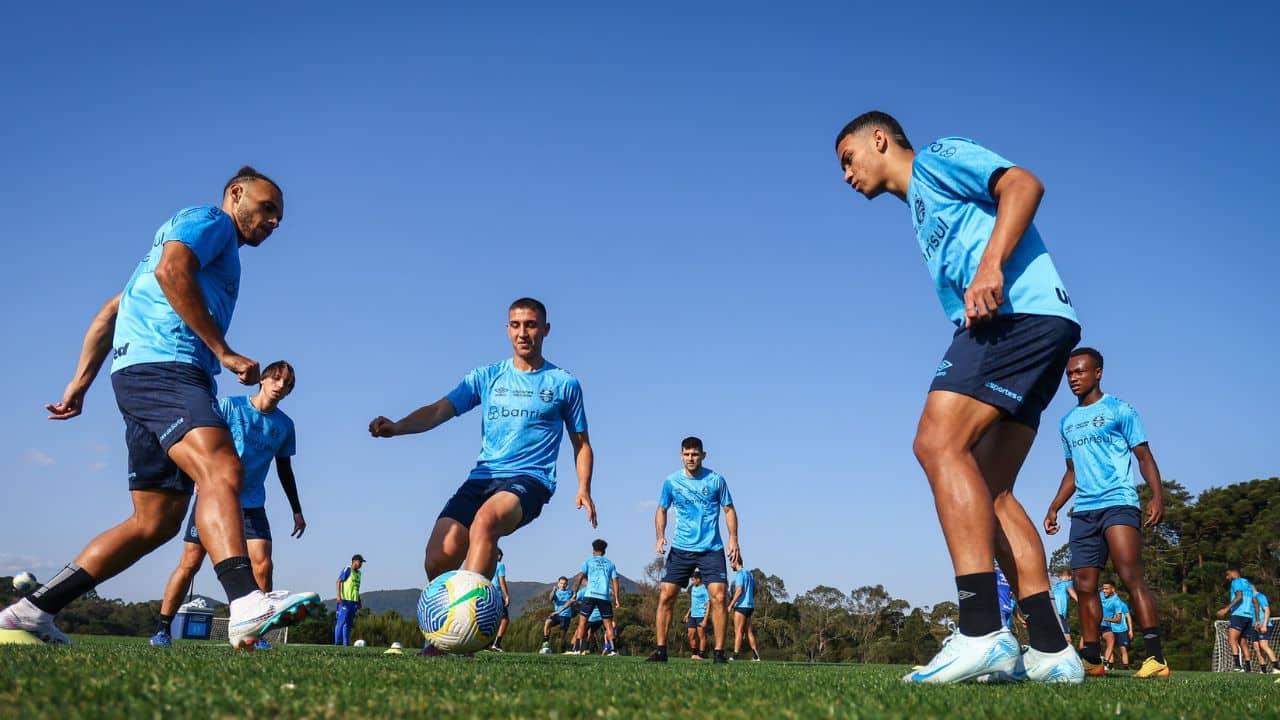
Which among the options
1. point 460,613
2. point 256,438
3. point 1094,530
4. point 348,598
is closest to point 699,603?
point 348,598

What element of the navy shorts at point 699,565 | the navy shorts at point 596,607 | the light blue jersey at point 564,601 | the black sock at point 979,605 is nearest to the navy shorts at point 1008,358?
the black sock at point 979,605

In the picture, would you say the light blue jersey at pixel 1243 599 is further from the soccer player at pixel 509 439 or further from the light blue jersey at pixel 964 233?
the light blue jersey at pixel 964 233

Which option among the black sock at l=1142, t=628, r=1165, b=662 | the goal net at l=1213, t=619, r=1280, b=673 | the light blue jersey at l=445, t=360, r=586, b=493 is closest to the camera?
the light blue jersey at l=445, t=360, r=586, b=493

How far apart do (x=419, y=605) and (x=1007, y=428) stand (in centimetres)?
364

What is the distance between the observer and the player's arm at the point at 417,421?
6445 mm

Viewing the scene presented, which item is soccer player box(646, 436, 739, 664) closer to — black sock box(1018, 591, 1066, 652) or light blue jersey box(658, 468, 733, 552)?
light blue jersey box(658, 468, 733, 552)

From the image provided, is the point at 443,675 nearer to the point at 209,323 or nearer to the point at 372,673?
the point at 372,673

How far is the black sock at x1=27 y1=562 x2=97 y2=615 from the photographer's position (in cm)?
455

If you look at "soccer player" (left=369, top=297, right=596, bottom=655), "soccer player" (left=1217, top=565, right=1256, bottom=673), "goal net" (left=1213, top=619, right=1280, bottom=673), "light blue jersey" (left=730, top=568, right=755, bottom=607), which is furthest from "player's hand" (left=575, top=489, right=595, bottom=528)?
"goal net" (left=1213, top=619, right=1280, bottom=673)

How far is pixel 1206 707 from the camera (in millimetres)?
2896

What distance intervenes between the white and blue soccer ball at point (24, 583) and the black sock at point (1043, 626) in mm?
5096

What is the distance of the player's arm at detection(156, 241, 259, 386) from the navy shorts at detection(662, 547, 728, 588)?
8.09m

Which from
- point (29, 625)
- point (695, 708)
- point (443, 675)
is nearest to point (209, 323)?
point (29, 625)

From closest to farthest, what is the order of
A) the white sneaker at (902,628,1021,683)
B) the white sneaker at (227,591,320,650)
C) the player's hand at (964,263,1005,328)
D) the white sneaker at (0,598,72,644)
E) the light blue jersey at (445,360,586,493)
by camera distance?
the white sneaker at (902,628,1021,683), the player's hand at (964,263,1005,328), the white sneaker at (227,591,320,650), the white sneaker at (0,598,72,644), the light blue jersey at (445,360,586,493)
